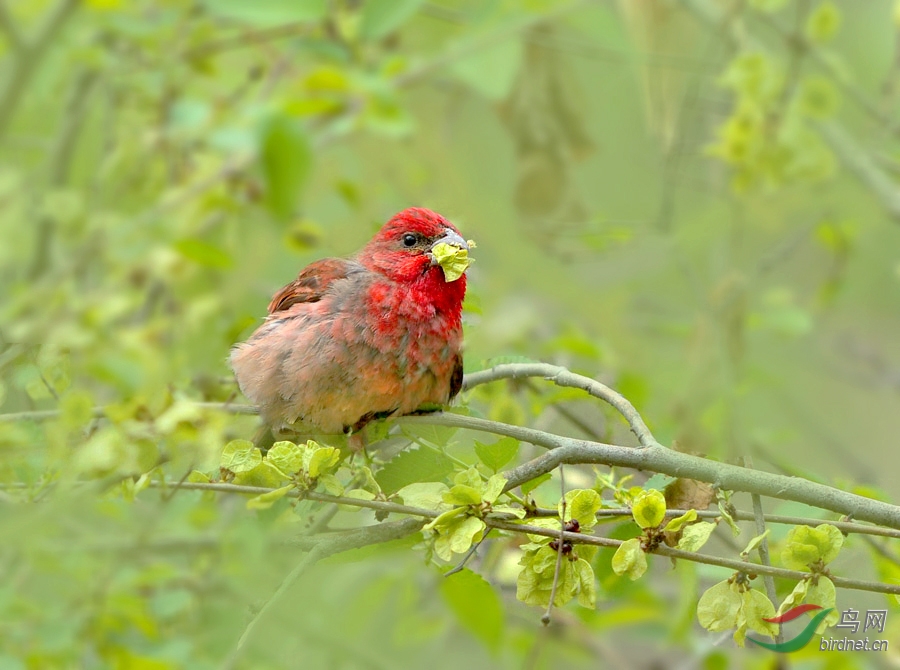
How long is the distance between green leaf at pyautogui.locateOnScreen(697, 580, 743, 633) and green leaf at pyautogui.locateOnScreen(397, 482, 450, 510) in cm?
40

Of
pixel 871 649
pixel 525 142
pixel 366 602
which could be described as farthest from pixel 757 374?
pixel 871 649

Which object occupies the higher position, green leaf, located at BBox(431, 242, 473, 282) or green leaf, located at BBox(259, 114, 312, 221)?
green leaf, located at BBox(259, 114, 312, 221)

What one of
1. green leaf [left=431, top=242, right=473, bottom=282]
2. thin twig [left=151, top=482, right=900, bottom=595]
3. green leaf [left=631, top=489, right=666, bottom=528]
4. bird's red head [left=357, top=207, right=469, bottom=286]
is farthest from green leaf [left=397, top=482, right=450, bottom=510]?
bird's red head [left=357, top=207, right=469, bottom=286]

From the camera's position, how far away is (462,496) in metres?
1.51

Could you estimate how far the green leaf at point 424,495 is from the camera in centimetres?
160

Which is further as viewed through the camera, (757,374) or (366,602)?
(757,374)

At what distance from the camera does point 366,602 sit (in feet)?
9.88

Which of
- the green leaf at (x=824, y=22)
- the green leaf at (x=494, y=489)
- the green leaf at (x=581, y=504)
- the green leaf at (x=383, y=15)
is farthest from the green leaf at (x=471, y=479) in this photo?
the green leaf at (x=824, y=22)

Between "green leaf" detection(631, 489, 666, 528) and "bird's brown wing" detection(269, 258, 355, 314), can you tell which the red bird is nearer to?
"bird's brown wing" detection(269, 258, 355, 314)

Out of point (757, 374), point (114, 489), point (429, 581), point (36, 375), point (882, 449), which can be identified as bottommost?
point (882, 449)

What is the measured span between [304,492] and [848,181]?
3.34 meters

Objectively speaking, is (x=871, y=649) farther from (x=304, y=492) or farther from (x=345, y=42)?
(x=345, y=42)

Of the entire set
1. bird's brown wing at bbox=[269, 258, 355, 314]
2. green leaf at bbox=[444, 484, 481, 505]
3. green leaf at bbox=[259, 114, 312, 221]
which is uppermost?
green leaf at bbox=[259, 114, 312, 221]

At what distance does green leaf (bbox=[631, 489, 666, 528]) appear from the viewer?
1.50 metres
